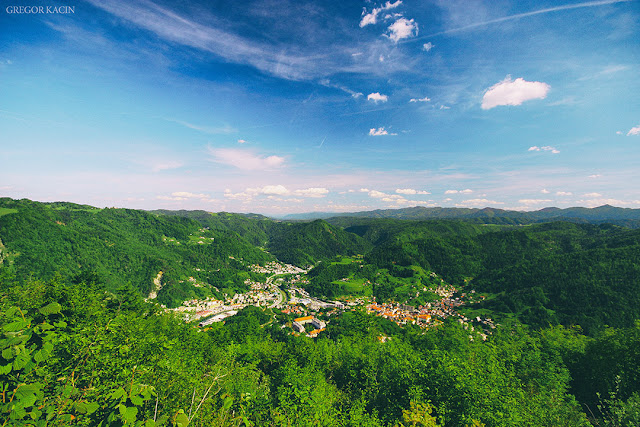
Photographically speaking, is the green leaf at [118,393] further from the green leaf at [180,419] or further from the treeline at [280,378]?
the green leaf at [180,419]

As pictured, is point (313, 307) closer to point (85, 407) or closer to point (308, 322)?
point (308, 322)

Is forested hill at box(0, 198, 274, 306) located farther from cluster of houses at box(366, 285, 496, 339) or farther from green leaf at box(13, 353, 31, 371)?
green leaf at box(13, 353, 31, 371)

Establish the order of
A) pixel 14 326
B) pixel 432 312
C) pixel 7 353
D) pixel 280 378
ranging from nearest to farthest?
1. pixel 7 353
2. pixel 14 326
3. pixel 280 378
4. pixel 432 312

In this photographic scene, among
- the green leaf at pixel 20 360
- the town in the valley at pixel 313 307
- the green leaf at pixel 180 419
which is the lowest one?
the town in the valley at pixel 313 307

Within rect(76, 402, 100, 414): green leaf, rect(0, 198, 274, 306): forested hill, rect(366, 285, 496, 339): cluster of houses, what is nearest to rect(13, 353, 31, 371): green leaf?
rect(76, 402, 100, 414): green leaf

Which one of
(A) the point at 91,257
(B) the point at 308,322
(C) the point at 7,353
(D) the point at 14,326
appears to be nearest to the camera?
(C) the point at 7,353

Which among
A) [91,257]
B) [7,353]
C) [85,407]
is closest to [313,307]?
[85,407]

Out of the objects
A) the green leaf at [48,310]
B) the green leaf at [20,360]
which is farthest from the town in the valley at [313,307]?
the green leaf at [48,310]

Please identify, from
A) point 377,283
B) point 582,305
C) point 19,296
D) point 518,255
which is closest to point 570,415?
point 19,296
